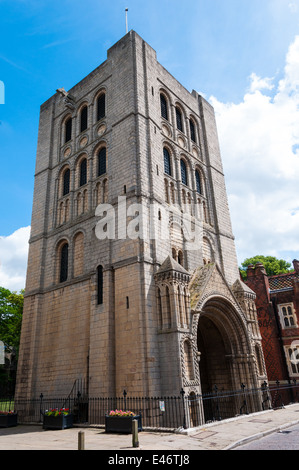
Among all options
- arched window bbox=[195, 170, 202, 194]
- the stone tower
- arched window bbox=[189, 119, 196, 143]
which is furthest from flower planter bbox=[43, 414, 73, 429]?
arched window bbox=[189, 119, 196, 143]

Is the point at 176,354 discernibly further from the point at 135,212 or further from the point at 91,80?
the point at 91,80

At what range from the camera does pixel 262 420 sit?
14.5 meters

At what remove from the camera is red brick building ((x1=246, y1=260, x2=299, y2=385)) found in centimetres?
2572

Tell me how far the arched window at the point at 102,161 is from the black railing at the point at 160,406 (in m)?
14.0

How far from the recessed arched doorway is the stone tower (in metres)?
0.07

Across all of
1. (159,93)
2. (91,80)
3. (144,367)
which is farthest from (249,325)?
(91,80)

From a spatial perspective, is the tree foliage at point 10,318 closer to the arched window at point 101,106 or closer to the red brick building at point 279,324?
the arched window at point 101,106

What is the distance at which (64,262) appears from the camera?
23.3m

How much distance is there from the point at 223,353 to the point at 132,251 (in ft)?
30.2

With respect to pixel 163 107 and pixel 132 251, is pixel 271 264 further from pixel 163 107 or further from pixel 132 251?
pixel 132 251

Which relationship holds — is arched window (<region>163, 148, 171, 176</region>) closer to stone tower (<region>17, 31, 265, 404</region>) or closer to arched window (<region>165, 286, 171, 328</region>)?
stone tower (<region>17, 31, 265, 404</region>)

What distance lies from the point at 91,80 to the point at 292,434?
26.8m

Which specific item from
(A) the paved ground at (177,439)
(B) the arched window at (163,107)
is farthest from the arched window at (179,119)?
(A) the paved ground at (177,439)
